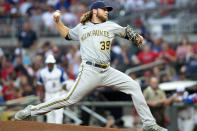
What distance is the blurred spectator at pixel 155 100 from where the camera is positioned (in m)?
10.4

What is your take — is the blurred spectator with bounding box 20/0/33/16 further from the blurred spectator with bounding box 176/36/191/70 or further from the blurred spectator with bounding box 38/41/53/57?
the blurred spectator with bounding box 176/36/191/70

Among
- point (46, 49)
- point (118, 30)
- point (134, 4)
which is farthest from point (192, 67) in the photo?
point (118, 30)

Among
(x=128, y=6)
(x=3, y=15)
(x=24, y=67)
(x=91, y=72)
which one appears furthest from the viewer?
(x=3, y=15)

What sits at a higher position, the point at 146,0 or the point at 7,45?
the point at 146,0

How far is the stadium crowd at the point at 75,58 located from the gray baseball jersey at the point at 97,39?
429 centimetres

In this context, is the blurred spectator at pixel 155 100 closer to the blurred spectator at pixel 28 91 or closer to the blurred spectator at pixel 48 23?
the blurred spectator at pixel 28 91

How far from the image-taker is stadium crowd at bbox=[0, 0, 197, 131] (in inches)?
468

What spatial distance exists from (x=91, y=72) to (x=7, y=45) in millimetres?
10728

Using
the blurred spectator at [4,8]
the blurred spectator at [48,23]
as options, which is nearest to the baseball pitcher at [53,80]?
the blurred spectator at [48,23]

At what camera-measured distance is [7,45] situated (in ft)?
53.9

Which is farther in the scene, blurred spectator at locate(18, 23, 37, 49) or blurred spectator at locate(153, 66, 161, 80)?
blurred spectator at locate(18, 23, 37, 49)

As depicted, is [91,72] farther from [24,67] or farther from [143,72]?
[24,67]

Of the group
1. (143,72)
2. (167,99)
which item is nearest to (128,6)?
(143,72)

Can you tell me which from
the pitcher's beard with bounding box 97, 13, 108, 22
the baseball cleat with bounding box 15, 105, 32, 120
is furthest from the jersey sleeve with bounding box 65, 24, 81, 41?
the baseball cleat with bounding box 15, 105, 32, 120
